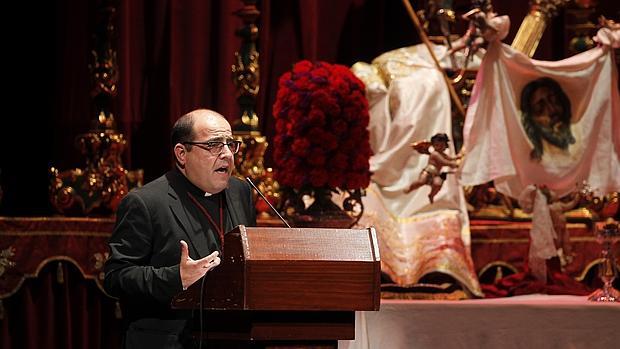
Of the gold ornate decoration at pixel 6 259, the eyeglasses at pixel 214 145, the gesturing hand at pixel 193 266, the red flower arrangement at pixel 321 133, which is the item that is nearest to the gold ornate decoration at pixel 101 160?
the gold ornate decoration at pixel 6 259

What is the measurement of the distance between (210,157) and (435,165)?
70.2 inches

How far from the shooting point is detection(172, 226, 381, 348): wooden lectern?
8.86 ft

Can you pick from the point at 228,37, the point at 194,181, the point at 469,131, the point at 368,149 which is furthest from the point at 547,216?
the point at 194,181

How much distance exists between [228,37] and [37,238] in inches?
53.1

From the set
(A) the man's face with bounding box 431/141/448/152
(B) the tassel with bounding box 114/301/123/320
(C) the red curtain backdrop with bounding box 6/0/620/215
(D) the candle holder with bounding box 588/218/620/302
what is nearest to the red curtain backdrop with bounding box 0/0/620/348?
(C) the red curtain backdrop with bounding box 6/0/620/215

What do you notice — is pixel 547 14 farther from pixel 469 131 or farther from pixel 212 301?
pixel 212 301

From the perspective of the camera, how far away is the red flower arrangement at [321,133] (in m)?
4.36

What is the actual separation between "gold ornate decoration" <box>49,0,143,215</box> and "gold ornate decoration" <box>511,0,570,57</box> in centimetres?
174

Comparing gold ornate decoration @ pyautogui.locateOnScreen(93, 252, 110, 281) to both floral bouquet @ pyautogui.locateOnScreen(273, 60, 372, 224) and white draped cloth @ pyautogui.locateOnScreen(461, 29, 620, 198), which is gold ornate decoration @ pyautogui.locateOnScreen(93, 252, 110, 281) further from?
white draped cloth @ pyautogui.locateOnScreen(461, 29, 620, 198)

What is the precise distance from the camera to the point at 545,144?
508 cm

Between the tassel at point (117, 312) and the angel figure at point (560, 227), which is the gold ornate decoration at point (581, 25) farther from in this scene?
the tassel at point (117, 312)

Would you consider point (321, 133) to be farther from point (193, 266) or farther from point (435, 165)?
point (193, 266)

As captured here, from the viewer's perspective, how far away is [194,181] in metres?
3.15

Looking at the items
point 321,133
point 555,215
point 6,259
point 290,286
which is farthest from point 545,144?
point 290,286
